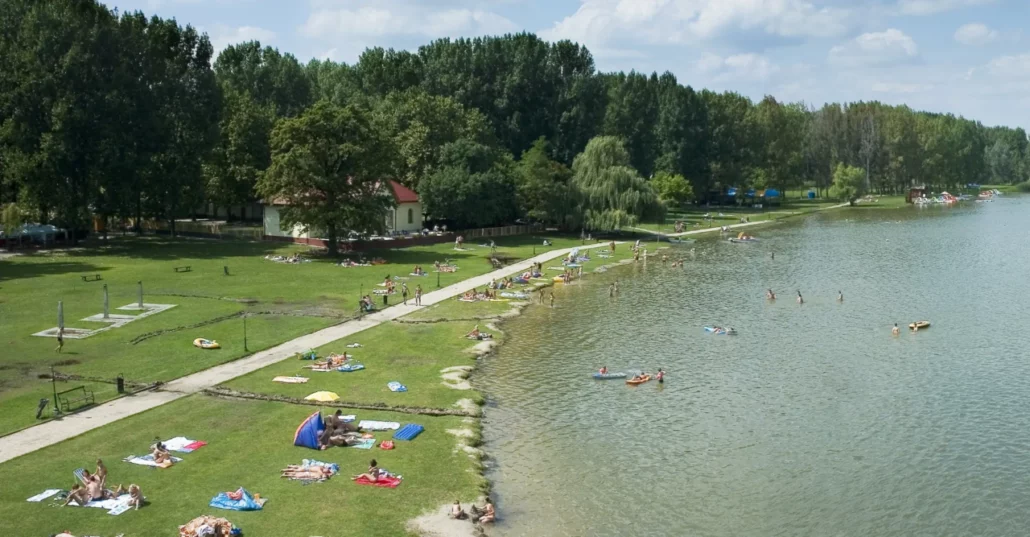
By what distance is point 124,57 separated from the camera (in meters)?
88.9

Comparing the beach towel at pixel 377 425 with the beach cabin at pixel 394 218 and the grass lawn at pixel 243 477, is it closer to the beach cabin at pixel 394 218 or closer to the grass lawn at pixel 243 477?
the grass lawn at pixel 243 477

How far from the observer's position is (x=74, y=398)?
127ft

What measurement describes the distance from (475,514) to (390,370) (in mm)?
18085

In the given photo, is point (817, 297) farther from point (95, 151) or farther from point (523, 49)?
point (523, 49)

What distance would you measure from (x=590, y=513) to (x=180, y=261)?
61661 mm

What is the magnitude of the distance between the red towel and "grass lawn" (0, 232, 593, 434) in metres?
14.6

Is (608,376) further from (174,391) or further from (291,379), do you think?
(174,391)

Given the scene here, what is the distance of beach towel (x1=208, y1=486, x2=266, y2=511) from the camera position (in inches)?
1110

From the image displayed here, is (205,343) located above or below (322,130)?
below

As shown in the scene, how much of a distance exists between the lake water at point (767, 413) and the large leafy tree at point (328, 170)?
75.7ft

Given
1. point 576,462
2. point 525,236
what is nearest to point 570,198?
point 525,236

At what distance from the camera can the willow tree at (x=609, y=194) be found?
11138 centimetres

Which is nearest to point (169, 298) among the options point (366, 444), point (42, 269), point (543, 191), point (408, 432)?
point (42, 269)

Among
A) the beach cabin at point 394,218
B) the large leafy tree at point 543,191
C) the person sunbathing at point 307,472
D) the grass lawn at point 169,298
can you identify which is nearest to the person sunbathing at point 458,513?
the person sunbathing at point 307,472
